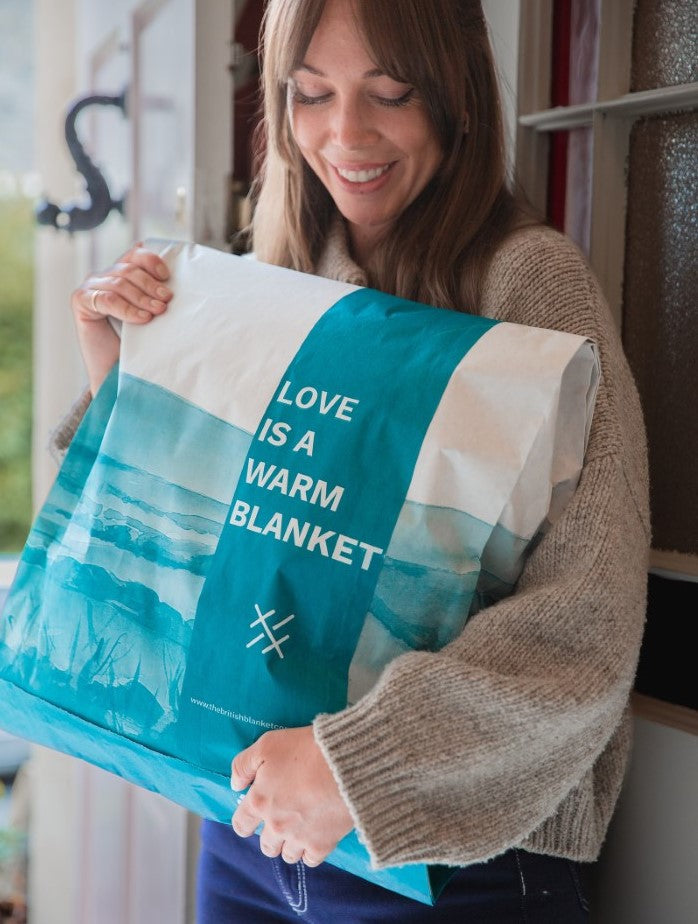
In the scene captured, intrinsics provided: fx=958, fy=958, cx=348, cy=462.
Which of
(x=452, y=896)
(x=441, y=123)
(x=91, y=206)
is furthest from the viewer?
(x=91, y=206)

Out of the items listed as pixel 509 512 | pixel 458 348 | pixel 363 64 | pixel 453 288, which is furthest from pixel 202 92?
pixel 509 512

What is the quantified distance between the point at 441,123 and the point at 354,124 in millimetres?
78

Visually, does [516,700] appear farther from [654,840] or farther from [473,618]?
[654,840]

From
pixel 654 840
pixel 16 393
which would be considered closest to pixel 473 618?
pixel 654 840

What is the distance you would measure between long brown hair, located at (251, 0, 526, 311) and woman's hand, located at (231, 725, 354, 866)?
397mm

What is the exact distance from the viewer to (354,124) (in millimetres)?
840

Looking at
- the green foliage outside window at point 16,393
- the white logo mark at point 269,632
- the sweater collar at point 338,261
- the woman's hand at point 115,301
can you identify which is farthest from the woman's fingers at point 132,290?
the green foliage outside window at point 16,393

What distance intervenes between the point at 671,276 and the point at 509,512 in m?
0.39

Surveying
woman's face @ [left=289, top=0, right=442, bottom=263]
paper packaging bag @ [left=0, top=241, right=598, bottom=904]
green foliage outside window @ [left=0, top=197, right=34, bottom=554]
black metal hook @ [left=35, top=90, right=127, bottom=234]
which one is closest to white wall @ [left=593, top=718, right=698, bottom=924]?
paper packaging bag @ [left=0, top=241, right=598, bottom=904]

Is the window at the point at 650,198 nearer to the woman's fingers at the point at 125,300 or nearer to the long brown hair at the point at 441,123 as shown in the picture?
the long brown hair at the point at 441,123

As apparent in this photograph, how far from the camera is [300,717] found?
665 mm

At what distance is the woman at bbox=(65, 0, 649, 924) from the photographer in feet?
1.96

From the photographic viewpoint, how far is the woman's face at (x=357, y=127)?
817 millimetres

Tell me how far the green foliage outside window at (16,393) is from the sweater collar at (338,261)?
2.74 m
